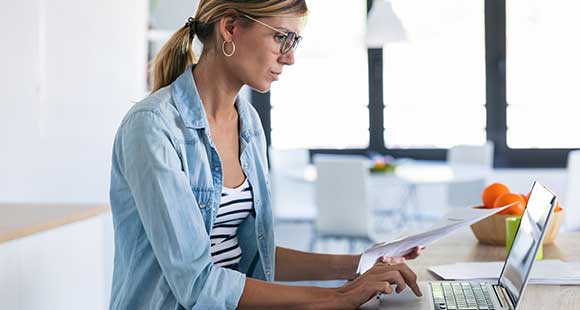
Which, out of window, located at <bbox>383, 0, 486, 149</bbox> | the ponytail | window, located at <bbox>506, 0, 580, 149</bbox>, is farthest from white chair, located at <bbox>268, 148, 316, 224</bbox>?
the ponytail

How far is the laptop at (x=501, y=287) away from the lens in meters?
1.53

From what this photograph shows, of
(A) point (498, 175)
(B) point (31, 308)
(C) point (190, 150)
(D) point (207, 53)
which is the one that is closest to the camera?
(C) point (190, 150)

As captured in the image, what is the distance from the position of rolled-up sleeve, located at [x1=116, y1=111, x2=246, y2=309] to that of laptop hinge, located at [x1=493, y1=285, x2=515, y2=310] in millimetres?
464

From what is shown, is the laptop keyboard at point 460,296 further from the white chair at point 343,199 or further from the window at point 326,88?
the window at point 326,88

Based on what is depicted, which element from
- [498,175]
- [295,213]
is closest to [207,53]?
[295,213]

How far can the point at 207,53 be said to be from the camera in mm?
1886

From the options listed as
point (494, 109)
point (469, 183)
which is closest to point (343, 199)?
point (469, 183)

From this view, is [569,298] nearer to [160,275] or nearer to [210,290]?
A: [210,290]

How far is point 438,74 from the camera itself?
21.4ft

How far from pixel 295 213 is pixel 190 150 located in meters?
4.16

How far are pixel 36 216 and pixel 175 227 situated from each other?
3.24ft

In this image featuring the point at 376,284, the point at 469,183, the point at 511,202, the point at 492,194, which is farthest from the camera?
the point at 469,183

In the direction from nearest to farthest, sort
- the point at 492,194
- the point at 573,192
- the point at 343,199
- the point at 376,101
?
the point at 492,194, the point at 573,192, the point at 343,199, the point at 376,101

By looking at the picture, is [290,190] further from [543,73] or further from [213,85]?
[213,85]
